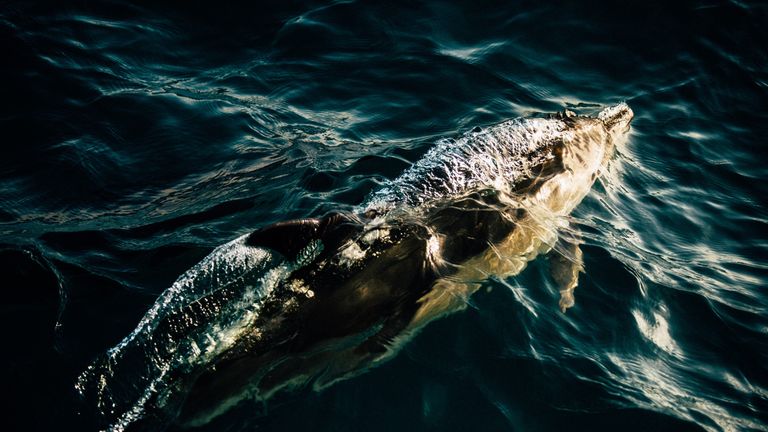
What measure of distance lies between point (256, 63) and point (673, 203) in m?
5.18

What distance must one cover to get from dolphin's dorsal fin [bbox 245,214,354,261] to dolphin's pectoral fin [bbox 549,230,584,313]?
1.98 meters

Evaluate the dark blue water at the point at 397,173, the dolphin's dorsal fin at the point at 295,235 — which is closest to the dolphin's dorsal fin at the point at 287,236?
the dolphin's dorsal fin at the point at 295,235

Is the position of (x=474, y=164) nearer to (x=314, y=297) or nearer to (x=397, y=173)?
(x=397, y=173)

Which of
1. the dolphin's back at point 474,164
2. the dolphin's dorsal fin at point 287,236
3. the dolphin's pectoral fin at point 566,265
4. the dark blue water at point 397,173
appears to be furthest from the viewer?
the dolphin's back at point 474,164

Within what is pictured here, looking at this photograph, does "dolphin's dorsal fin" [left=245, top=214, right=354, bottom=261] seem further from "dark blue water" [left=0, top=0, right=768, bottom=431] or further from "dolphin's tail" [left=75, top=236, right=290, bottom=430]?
"dark blue water" [left=0, top=0, right=768, bottom=431]

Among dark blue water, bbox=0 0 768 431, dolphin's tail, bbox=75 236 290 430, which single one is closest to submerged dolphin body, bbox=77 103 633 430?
dolphin's tail, bbox=75 236 290 430

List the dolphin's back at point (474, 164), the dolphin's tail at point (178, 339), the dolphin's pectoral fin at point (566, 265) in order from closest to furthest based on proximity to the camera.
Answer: the dolphin's tail at point (178, 339)
the dolphin's pectoral fin at point (566, 265)
the dolphin's back at point (474, 164)

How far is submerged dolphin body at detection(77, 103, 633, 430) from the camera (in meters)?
3.75

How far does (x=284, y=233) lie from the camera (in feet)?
13.1

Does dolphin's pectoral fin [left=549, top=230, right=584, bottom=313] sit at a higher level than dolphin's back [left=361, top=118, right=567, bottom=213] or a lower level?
lower

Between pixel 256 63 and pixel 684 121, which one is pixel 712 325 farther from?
pixel 256 63

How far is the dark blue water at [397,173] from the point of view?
13.9ft

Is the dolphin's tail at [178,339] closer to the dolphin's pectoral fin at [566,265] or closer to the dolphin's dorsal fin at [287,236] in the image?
the dolphin's dorsal fin at [287,236]

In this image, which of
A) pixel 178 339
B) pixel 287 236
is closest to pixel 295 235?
pixel 287 236
